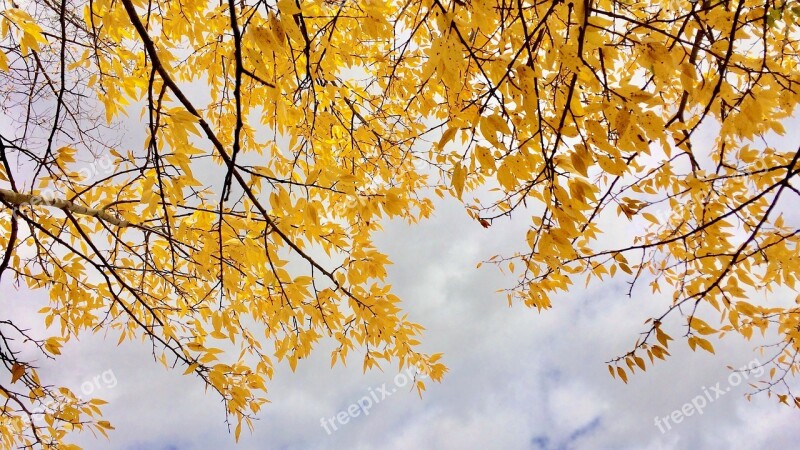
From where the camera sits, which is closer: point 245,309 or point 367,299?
point 367,299

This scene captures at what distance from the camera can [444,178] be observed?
3172mm


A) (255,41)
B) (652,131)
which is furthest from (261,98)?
(652,131)

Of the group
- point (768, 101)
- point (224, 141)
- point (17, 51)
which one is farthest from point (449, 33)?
point (224, 141)

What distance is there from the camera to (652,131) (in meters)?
0.89

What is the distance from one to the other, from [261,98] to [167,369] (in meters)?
1.73

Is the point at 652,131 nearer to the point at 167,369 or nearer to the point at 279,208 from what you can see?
the point at 279,208

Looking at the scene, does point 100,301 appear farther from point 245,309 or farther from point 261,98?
point 261,98

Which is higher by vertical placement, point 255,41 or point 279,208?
point 255,41

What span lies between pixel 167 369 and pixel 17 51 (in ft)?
5.29

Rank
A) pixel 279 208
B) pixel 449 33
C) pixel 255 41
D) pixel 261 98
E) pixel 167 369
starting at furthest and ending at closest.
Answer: pixel 261 98 → pixel 167 369 → pixel 279 208 → pixel 255 41 → pixel 449 33

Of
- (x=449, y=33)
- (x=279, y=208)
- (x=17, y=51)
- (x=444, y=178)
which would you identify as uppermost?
(x=17, y=51)

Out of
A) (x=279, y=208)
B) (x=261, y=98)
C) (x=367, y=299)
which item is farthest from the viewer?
(x=261, y=98)

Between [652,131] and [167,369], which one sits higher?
[167,369]

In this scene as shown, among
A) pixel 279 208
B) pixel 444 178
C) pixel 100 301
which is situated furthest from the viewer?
pixel 444 178
